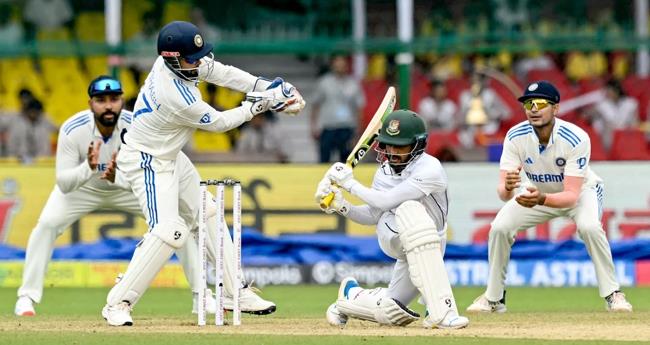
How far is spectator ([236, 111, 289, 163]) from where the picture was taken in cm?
1752

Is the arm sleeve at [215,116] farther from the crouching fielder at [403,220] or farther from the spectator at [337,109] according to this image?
the spectator at [337,109]

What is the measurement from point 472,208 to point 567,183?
426cm

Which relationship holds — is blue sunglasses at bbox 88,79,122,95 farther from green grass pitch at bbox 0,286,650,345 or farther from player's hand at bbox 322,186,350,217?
player's hand at bbox 322,186,350,217

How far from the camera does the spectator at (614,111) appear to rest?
18109 millimetres

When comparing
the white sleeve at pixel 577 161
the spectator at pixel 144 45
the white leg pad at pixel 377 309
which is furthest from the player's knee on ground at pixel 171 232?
the spectator at pixel 144 45

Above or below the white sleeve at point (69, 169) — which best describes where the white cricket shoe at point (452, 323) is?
below

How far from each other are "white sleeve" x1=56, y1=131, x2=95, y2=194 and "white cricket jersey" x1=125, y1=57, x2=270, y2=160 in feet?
3.49

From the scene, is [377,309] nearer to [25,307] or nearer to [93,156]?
[93,156]

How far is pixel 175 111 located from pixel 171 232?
735 millimetres

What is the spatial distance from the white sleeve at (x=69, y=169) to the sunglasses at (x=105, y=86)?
480mm

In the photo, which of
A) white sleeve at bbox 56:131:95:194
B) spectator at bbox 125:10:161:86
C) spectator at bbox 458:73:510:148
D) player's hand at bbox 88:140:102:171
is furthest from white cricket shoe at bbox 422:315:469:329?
spectator at bbox 458:73:510:148

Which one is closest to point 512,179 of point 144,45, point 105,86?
point 105,86

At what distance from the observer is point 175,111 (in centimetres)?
891

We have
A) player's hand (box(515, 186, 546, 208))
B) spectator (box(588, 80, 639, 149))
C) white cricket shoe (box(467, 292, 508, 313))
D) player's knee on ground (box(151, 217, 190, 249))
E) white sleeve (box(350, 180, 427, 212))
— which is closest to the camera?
white sleeve (box(350, 180, 427, 212))
